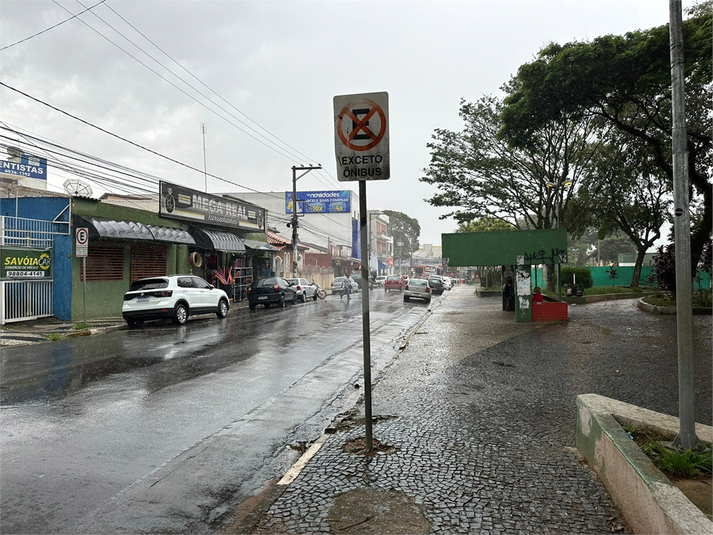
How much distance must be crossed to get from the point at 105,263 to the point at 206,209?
8.04m

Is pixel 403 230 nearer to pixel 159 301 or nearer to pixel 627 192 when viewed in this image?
pixel 627 192

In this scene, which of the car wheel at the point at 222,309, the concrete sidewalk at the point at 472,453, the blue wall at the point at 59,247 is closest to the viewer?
the concrete sidewalk at the point at 472,453

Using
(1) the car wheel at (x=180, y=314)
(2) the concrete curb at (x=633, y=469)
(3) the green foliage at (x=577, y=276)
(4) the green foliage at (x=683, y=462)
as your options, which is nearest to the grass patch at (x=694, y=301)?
(3) the green foliage at (x=577, y=276)

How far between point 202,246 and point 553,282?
1996 centimetres

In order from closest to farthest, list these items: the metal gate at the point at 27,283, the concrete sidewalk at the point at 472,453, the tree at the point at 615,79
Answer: the concrete sidewalk at the point at 472,453 → the tree at the point at 615,79 → the metal gate at the point at 27,283

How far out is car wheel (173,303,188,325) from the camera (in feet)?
55.9

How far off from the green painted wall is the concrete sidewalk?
695cm

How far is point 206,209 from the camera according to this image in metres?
28.3

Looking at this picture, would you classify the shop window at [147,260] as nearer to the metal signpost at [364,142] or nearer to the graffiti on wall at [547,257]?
the graffiti on wall at [547,257]

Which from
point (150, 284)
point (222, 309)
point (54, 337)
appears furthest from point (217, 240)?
point (54, 337)

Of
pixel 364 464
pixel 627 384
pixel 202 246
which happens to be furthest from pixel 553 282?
pixel 364 464

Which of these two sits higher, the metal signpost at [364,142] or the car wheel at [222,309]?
the metal signpost at [364,142]

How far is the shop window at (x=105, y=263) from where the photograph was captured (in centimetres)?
2019

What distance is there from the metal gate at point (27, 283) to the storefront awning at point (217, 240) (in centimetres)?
861
